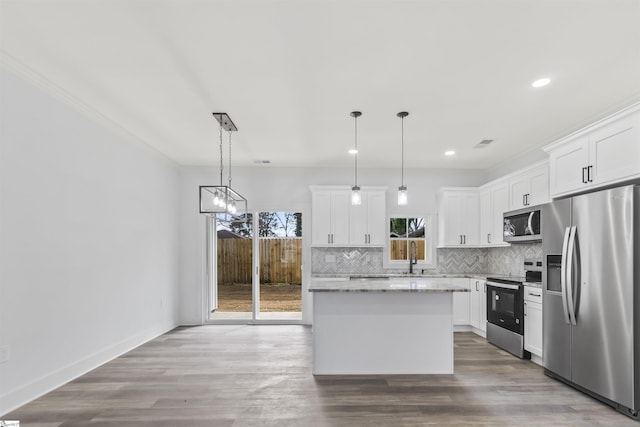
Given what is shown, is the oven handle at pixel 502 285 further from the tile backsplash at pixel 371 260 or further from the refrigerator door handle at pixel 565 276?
the tile backsplash at pixel 371 260

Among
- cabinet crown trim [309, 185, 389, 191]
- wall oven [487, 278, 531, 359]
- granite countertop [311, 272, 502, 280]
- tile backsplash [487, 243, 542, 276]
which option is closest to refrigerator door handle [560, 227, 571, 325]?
wall oven [487, 278, 531, 359]

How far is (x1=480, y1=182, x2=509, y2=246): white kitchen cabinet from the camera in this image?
17.7ft

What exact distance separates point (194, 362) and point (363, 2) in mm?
3902

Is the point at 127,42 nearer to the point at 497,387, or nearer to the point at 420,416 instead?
the point at 420,416

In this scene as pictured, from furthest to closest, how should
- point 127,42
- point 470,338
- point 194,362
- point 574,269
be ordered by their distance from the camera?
point 470,338 → point 194,362 → point 574,269 → point 127,42

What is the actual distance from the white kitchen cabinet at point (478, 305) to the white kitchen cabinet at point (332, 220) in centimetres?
205

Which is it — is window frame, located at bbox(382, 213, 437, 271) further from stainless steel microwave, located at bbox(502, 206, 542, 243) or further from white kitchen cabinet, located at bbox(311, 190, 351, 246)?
stainless steel microwave, located at bbox(502, 206, 542, 243)

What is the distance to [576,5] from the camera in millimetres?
2129

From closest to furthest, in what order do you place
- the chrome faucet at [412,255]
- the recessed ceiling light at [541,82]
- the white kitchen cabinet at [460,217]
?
the recessed ceiling light at [541,82]
the white kitchen cabinet at [460,217]
the chrome faucet at [412,255]

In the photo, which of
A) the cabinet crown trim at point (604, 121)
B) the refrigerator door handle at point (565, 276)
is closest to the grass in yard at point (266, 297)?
the refrigerator door handle at point (565, 276)

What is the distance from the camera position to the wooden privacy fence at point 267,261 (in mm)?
6590

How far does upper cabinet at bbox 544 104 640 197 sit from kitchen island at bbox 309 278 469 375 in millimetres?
1591

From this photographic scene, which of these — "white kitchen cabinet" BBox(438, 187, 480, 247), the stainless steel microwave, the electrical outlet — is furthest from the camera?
"white kitchen cabinet" BBox(438, 187, 480, 247)

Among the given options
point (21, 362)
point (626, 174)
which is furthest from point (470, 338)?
point (21, 362)
